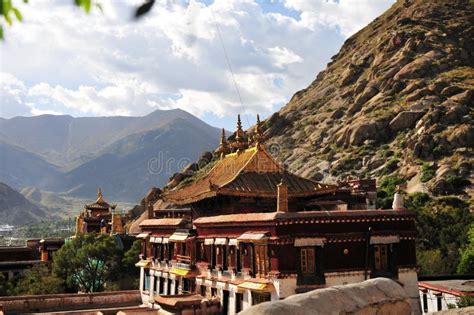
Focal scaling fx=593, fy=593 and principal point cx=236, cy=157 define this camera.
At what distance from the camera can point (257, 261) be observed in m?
26.4

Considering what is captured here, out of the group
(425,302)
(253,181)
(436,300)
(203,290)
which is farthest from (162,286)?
(436,300)

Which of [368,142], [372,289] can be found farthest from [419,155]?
[372,289]

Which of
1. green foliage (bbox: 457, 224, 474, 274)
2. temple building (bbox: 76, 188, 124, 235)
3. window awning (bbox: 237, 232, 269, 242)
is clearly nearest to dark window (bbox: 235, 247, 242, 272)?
window awning (bbox: 237, 232, 269, 242)

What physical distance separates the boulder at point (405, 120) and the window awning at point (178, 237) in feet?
225

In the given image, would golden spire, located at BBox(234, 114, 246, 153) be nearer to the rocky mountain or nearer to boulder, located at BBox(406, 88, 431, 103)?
the rocky mountain

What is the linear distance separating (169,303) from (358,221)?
9790 millimetres

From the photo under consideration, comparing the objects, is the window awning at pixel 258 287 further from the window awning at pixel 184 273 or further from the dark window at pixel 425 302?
the dark window at pixel 425 302

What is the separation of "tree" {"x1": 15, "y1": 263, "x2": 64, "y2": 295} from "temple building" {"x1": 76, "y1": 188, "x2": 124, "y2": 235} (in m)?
11.0

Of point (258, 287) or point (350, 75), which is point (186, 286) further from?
point (350, 75)

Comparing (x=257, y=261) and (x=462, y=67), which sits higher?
(x=462, y=67)

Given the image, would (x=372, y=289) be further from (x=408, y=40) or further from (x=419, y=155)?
(x=408, y=40)

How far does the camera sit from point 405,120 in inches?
3765

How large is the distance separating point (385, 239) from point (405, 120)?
2857 inches

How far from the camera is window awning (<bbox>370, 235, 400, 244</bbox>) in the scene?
26469 millimetres
